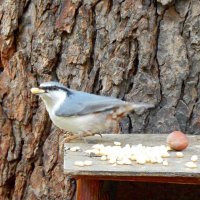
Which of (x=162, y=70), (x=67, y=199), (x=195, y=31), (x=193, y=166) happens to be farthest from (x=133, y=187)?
(x=193, y=166)

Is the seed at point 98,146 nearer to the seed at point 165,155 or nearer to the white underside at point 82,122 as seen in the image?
the white underside at point 82,122

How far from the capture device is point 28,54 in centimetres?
282

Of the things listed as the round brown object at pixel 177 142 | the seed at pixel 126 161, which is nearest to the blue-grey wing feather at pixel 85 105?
the round brown object at pixel 177 142

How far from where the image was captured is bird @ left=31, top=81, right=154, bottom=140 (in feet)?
7.62

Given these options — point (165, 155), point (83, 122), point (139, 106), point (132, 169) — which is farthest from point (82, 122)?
point (132, 169)

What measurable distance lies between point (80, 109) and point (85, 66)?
0.45 meters

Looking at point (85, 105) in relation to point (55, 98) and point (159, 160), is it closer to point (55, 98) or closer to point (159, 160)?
point (55, 98)

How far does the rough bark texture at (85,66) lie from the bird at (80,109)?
1.15 feet

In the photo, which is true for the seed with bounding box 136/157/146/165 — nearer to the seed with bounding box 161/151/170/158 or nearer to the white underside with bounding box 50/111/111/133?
the seed with bounding box 161/151/170/158

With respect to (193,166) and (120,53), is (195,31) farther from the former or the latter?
(193,166)

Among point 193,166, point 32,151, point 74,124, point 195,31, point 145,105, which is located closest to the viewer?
point 193,166

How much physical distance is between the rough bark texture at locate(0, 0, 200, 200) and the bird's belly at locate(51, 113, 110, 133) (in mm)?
372

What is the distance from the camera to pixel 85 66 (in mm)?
2746

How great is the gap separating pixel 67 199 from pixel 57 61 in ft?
1.70
